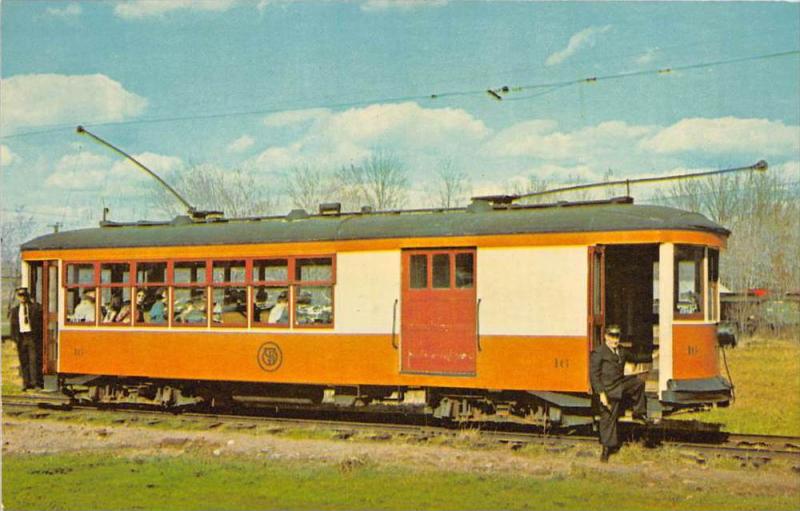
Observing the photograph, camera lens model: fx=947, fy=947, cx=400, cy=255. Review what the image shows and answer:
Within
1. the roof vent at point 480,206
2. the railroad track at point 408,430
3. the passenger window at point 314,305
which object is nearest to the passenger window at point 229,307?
the passenger window at point 314,305

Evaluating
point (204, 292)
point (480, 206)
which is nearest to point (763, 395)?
point (480, 206)

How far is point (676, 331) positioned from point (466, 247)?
3.14m

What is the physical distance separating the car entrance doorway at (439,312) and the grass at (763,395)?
4.95m

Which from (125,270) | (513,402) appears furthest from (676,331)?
(125,270)

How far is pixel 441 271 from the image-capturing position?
1390 cm

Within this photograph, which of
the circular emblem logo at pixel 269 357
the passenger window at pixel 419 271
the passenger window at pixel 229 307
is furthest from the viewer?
the passenger window at pixel 229 307

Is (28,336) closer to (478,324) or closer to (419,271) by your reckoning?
(419,271)

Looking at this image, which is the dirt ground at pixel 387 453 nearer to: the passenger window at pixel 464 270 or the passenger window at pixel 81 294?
the passenger window at pixel 464 270

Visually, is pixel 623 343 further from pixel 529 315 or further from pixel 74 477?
pixel 74 477

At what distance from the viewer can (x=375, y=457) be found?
1223cm

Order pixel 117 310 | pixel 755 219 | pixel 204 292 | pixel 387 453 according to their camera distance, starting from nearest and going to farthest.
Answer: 1. pixel 387 453
2. pixel 204 292
3. pixel 117 310
4. pixel 755 219

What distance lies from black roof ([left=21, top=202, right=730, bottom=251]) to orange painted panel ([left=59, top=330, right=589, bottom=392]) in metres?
1.54

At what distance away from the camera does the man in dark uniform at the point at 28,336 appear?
1702 cm

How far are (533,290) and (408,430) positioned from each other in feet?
9.44
